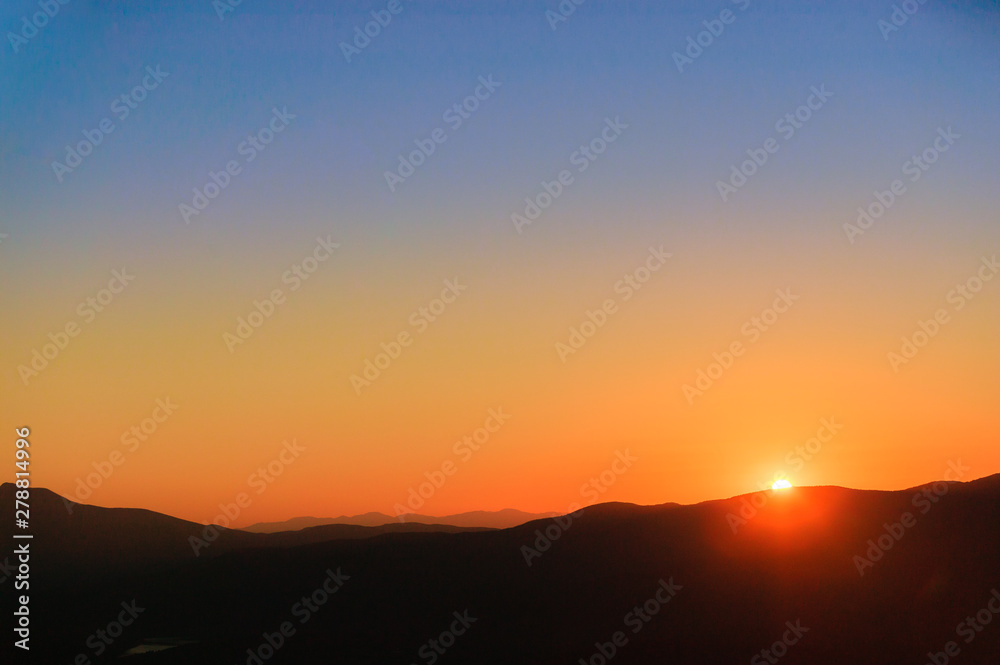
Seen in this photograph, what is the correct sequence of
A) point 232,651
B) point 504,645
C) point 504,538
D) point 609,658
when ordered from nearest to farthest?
point 609,658
point 504,645
point 232,651
point 504,538

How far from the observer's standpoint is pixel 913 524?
4059 cm

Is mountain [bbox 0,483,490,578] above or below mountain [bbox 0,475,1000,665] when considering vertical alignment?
above

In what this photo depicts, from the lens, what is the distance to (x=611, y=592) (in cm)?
3984

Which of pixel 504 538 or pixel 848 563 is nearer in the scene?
pixel 848 563

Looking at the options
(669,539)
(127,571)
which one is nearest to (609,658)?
(669,539)

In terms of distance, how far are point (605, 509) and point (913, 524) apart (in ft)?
65.4

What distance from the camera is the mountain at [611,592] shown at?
109 feet

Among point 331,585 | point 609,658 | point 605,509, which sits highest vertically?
point 605,509

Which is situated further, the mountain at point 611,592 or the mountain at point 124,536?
the mountain at point 124,536

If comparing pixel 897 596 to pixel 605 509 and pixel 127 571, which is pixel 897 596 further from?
pixel 127 571

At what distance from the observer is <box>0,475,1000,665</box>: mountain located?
109ft

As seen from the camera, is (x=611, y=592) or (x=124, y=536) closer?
(x=611, y=592)

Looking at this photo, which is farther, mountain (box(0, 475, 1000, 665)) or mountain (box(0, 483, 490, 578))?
mountain (box(0, 483, 490, 578))

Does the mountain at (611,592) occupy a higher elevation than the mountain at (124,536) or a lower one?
lower
